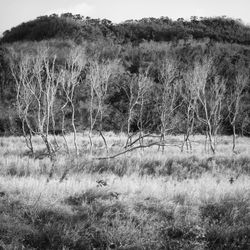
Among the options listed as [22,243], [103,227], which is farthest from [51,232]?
[103,227]

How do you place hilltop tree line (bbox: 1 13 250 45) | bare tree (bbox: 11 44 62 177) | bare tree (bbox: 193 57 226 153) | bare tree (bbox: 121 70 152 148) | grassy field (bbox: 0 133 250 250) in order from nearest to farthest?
grassy field (bbox: 0 133 250 250)
bare tree (bbox: 11 44 62 177)
bare tree (bbox: 121 70 152 148)
bare tree (bbox: 193 57 226 153)
hilltop tree line (bbox: 1 13 250 45)

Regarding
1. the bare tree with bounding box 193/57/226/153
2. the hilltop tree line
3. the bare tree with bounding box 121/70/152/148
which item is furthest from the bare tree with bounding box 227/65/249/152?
the hilltop tree line

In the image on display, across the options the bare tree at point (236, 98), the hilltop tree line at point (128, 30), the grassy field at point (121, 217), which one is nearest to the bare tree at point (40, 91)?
the grassy field at point (121, 217)

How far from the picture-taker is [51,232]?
5.27 meters

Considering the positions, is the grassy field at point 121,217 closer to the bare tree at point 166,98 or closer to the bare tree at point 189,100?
the bare tree at point 166,98

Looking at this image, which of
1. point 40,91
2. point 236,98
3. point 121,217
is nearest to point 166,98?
point 40,91

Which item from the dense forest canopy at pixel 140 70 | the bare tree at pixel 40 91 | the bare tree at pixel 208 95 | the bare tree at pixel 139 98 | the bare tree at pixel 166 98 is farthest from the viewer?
the dense forest canopy at pixel 140 70

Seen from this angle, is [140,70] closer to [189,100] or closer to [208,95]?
[189,100]

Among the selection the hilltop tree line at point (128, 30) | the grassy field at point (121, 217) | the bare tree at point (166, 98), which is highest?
the hilltop tree line at point (128, 30)

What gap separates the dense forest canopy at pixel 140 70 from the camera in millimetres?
25719

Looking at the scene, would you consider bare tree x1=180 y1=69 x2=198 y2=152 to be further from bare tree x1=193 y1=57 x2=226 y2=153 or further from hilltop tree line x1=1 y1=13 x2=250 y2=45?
hilltop tree line x1=1 y1=13 x2=250 y2=45

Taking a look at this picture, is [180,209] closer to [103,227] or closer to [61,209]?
[103,227]

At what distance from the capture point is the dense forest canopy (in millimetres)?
25719

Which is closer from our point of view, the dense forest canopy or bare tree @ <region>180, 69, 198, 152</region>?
bare tree @ <region>180, 69, 198, 152</region>
